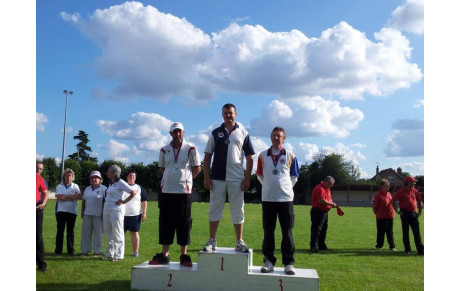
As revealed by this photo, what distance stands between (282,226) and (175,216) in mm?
1881

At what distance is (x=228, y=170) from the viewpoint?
6.65 m

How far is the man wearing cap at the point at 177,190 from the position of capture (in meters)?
6.86

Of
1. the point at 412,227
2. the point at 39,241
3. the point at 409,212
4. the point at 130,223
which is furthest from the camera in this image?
the point at 409,212

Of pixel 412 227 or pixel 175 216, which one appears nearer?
pixel 175 216

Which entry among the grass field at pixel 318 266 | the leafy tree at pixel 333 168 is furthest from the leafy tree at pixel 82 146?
the grass field at pixel 318 266

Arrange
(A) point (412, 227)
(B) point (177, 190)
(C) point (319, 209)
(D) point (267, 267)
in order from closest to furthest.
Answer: (D) point (267, 267) < (B) point (177, 190) < (A) point (412, 227) < (C) point (319, 209)

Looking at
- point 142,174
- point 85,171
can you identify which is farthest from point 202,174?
point 85,171

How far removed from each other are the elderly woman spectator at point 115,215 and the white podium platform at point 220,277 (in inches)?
109

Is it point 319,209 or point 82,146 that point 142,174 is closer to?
point 82,146

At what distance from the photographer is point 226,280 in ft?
21.3

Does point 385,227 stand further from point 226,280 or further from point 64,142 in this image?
point 64,142

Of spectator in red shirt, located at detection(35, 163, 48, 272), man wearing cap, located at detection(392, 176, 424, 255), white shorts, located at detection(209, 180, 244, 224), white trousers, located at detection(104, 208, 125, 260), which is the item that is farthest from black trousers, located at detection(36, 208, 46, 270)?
man wearing cap, located at detection(392, 176, 424, 255)
